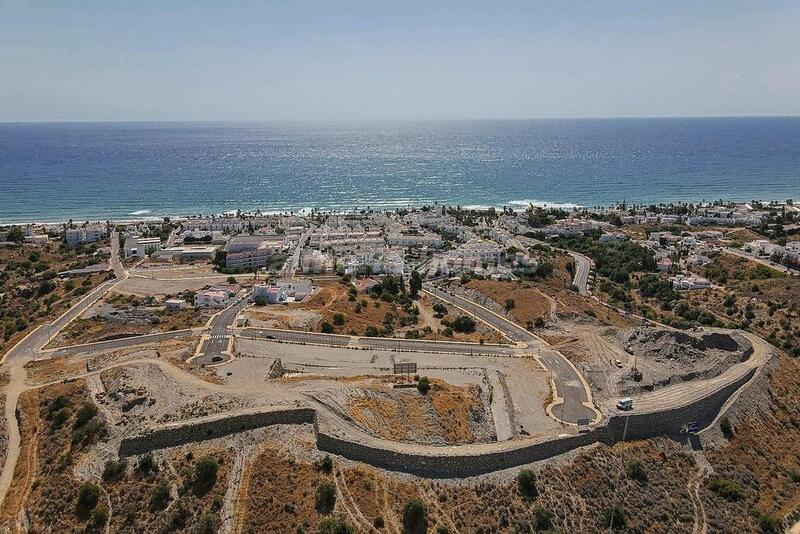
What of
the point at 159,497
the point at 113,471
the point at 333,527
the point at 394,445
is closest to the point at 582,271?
the point at 394,445

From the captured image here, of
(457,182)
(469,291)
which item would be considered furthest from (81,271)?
(457,182)

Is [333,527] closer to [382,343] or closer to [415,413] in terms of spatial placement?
[415,413]

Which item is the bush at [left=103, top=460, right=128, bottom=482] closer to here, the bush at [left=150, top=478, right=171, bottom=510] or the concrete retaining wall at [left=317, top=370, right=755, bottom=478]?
the bush at [left=150, top=478, right=171, bottom=510]

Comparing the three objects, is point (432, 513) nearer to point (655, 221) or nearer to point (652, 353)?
point (652, 353)

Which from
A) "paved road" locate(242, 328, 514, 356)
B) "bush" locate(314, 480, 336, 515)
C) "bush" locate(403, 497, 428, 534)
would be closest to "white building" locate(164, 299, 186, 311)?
"paved road" locate(242, 328, 514, 356)

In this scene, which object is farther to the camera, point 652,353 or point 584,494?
point 652,353
